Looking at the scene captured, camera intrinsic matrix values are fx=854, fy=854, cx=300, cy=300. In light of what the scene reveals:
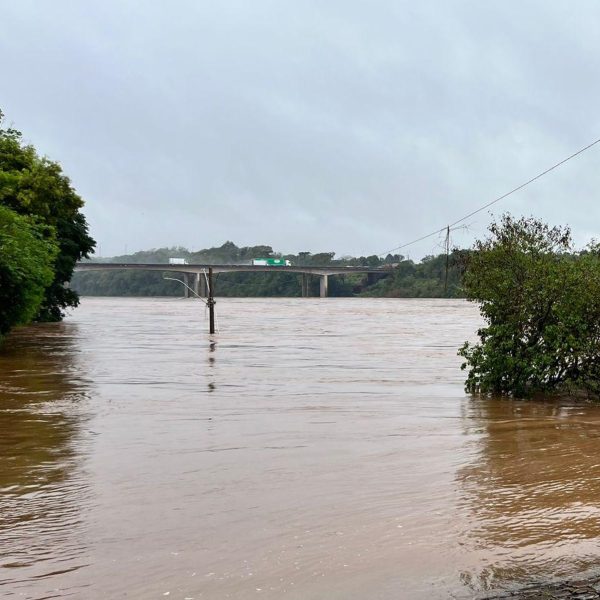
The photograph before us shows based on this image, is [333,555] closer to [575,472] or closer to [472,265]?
[575,472]

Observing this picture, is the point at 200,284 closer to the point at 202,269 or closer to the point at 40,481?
the point at 202,269

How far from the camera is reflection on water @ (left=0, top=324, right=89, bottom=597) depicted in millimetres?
7482

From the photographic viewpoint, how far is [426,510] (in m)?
9.38

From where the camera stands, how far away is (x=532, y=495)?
395 inches

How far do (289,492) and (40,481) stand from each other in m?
3.17

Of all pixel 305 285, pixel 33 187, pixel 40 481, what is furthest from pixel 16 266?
pixel 305 285

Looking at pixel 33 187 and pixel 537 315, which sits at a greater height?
pixel 33 187

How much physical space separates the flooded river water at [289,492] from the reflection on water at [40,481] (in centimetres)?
4

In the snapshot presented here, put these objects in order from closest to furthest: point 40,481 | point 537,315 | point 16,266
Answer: point 40,481, point 537,315, point 16,266

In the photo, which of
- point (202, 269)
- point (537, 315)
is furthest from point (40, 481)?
point (202, 269)

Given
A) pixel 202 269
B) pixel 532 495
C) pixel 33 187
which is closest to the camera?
pixel 532 495

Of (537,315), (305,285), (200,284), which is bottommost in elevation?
(537,315)

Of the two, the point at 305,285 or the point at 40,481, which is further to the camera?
the point at 305,285

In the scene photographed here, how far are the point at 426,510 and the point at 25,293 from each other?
29327 millimetres
